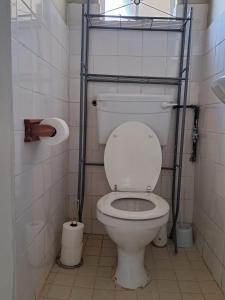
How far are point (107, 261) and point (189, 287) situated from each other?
1.64 ft

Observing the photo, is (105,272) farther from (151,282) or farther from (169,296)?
(169,296)

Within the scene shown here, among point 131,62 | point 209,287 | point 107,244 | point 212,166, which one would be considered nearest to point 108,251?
point 107,244

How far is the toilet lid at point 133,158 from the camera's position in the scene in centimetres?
171

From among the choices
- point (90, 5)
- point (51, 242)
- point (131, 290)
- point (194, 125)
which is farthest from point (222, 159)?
point (90, 5)

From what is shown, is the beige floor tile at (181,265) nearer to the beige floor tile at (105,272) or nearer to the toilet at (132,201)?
the toilet at (132,201)

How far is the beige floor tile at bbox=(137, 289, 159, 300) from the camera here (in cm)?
136

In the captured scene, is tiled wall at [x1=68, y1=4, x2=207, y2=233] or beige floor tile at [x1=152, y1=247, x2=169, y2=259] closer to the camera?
beige floor tile at [x1=152, y1=247, x2=169, y2=259]

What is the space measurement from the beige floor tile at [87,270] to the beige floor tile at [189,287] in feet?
1.58

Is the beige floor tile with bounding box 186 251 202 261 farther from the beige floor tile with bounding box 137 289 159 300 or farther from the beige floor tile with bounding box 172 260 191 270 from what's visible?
the beige floor tile with bounding box 137 289 159 300

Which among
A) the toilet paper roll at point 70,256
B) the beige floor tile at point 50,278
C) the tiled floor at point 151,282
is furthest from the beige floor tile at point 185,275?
the beige floor tile at point 50,278

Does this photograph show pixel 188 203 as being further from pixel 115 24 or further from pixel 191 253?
pixel 115 24

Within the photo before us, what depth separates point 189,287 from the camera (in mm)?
1448

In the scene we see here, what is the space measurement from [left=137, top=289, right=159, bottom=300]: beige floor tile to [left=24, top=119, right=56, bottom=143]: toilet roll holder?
905mm

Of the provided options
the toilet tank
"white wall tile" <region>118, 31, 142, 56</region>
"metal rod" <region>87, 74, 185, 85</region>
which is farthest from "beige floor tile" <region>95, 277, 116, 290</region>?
"white wall tile" <region>118, 31, 142, 56</region>
